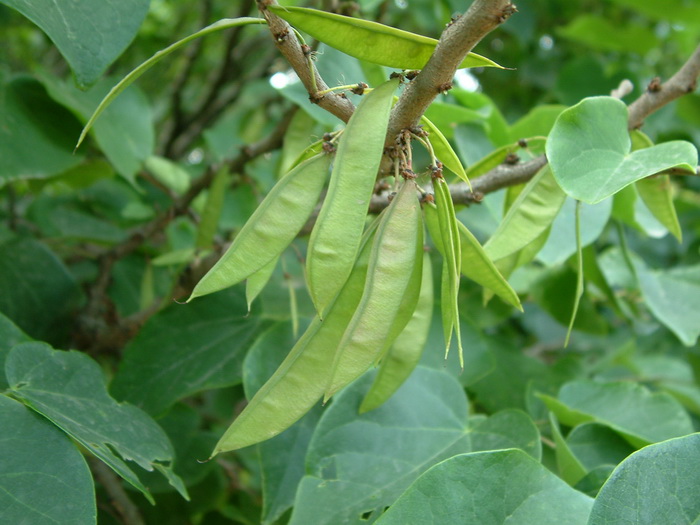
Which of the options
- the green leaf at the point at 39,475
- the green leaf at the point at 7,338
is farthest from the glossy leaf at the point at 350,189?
the green leaf at the point at 7,338

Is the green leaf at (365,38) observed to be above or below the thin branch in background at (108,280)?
Answer: above

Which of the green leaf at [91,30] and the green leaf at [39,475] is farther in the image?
the green leaf at [91,30]

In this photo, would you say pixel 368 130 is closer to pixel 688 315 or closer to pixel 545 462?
pixel 545 462

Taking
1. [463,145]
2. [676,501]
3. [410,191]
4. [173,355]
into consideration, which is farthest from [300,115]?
[676,501]

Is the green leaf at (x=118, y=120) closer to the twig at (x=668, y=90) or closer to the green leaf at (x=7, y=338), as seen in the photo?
the green leaf at (x=7, y=338)

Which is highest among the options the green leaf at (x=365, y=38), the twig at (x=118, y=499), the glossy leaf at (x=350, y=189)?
the green leaf at (x=365, y=38)

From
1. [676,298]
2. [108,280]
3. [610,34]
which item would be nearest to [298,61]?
[108,280]
